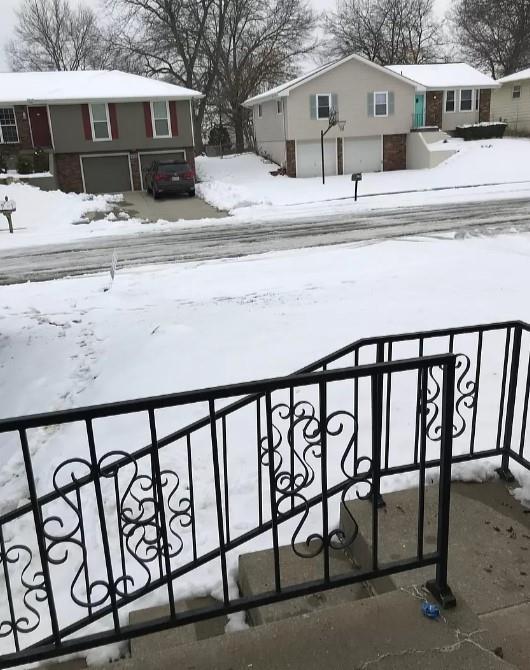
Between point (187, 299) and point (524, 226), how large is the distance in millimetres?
9237

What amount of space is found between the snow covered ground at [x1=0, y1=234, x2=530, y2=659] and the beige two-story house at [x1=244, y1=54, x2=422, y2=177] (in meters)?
19.4

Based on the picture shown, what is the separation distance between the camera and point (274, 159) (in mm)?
33812

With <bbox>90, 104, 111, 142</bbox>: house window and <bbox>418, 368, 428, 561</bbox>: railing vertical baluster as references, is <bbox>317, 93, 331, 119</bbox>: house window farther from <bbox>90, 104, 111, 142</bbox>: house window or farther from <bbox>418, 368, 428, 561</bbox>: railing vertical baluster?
<bbox>418, 368, 428, 561</bbox>: railing vertical baluster

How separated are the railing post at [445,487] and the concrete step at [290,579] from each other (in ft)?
1.35

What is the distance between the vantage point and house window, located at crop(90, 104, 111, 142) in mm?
28781

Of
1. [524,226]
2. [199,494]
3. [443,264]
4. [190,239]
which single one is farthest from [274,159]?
[199,494]

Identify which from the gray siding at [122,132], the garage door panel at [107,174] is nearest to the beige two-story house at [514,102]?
the gray siding at [122,132]

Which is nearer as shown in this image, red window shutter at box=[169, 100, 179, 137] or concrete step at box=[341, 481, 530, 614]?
concrete step at box=[341, 481, 530, 614]

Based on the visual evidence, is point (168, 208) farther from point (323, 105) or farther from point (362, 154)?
point (362, 154)

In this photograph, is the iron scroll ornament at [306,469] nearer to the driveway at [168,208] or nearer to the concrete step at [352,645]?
the concrete step at [352,645]

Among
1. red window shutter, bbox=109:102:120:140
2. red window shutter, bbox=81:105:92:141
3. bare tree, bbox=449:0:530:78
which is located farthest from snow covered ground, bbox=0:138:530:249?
bare tree, bbox=449:0:530:78

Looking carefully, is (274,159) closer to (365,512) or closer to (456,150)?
(456,150)

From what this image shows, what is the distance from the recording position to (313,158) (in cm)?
3041

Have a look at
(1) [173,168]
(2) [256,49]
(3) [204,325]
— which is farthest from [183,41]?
(3) [204,325]
